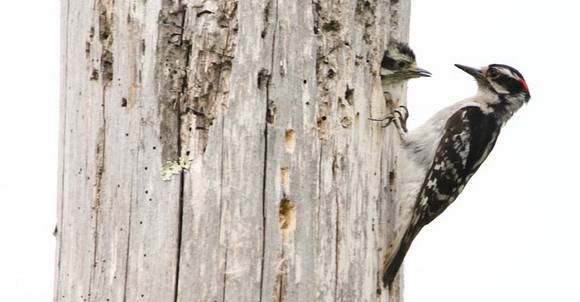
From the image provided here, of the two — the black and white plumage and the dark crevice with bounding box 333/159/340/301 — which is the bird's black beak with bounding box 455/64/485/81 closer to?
the black and white plumage

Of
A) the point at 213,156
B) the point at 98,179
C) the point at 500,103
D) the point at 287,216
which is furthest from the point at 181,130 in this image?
the point at 500,103

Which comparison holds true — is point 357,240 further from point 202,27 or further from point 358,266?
point 202,27

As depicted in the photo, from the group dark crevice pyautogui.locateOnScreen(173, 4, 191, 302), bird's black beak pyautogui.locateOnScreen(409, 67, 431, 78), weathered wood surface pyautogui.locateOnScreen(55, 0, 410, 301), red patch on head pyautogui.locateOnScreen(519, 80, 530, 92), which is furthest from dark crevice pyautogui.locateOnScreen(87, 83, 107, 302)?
red patch on head pyautogui.locateOnScreen(519, 80, 530, 92)

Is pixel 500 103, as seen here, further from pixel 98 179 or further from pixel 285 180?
pixel 98 179

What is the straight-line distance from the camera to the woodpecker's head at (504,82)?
5840 mm

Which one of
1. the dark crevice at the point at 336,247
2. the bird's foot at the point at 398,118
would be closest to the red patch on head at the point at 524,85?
the bird's foot at the point at 398,118

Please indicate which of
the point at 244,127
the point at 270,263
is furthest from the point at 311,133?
the point at 270,263

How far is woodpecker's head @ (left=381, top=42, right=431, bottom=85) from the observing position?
161 inches

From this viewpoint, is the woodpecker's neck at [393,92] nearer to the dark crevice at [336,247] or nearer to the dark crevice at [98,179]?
the dark crevice at [336,247]

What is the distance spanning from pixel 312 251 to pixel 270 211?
0.26 m

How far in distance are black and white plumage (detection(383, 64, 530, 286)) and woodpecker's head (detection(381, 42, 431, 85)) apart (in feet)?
0.98

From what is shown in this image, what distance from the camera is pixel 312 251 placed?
3.55 metres

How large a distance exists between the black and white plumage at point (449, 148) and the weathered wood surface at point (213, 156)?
637 mm

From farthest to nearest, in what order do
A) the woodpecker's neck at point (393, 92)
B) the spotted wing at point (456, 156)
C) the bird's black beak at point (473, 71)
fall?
the bird's black beak at point (473, 71) < the spotted wing at point (456, 156) < the woodpecker's neck at point (393, 92)
